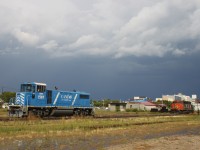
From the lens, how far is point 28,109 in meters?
36.4

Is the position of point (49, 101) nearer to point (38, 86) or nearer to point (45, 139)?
point (38, 86)

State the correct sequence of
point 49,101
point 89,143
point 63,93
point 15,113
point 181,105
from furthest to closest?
point 181,105
point 63,93
point 49,101
point 15,113
point 89,143

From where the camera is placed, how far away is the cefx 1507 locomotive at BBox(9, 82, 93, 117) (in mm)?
35978

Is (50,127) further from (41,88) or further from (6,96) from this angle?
(6,96)

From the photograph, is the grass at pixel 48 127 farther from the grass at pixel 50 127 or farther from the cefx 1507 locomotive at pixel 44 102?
the cefx 1507 locomotive at pixel 44 102

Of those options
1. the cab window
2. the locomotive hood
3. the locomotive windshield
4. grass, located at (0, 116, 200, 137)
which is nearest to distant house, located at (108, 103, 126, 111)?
the cab window

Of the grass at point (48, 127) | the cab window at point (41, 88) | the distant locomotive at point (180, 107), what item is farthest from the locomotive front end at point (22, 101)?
the distant locomotive at point (180, 107)

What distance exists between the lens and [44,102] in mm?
38375

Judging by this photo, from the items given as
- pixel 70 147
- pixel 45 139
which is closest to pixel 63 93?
pixel 45 139

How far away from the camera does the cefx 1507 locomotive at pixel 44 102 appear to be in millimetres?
35978

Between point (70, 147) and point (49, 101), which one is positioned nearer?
point (70, 147)

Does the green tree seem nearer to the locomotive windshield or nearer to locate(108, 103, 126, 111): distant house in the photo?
locate(108, 103, 126, 111): distant house

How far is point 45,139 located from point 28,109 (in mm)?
18667

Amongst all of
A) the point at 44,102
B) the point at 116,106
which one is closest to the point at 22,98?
the point at 44,102
